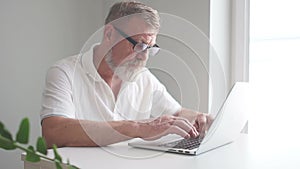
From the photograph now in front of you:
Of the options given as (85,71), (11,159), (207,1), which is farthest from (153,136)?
(11,159)

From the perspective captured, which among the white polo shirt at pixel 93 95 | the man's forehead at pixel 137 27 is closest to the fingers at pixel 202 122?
the white polo shirt at pixel 93 95

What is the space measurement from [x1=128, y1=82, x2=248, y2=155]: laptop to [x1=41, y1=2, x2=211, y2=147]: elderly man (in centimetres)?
3

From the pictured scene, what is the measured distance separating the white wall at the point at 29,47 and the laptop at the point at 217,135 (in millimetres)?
1057

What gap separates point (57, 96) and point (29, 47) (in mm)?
854

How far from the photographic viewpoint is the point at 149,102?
67.5 inches

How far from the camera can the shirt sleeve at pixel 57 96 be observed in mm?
1232

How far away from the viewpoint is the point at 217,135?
3.59 feet

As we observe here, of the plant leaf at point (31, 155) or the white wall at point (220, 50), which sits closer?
the plant leaf at point (31, 155)

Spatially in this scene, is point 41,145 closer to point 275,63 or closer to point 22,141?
point 22,141

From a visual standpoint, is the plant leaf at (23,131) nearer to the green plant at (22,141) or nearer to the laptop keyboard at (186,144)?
the green plant at (22,141)

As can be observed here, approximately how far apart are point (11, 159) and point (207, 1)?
Result: 1353 mm

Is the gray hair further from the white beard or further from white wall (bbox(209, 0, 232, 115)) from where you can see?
white wall (bbox(209, 0, 232, 115))

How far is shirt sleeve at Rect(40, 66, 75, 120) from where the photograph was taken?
4.04ft

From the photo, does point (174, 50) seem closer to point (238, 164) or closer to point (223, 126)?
point (223, 126)
